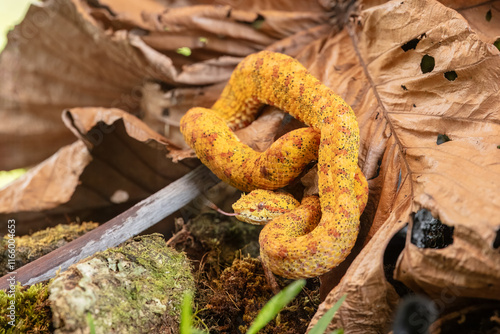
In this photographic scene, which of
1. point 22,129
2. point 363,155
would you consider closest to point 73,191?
point 22,129

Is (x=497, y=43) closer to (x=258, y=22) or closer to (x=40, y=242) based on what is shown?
(x=258, y=22)

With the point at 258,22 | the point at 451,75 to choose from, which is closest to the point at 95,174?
the point at 258,22

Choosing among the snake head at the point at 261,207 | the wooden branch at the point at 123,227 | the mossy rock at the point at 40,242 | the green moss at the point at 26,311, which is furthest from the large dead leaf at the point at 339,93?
the green moss at the point at 26,311

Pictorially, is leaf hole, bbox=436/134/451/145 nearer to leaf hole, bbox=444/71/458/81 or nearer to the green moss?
leaf hole, bbox=444/71/458/81

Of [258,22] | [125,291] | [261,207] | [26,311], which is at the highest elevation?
[258,22]

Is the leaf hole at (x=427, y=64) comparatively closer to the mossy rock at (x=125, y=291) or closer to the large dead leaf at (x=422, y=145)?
the large dead leaf at (x=422, y=145)

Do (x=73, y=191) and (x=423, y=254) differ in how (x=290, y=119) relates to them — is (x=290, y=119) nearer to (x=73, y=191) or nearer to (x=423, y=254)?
(x=423, y=254)
